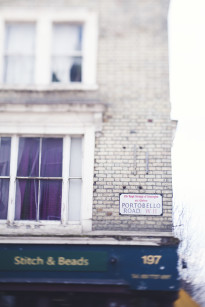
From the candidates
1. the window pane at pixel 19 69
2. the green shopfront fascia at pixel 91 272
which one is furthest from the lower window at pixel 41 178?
the window pane at pixel 19 69

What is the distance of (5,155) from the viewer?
755 centimetres

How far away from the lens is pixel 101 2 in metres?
8.18

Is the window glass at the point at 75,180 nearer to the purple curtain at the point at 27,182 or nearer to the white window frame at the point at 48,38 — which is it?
the purple curtain at the point at 27,182

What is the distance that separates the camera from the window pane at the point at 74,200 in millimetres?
7246

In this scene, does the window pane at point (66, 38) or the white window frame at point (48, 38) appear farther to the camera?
the window pane at point (66, 38)

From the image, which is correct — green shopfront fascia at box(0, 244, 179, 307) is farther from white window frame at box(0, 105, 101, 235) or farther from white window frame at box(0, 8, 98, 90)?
white window frame at box(0, 8, 98, 90)

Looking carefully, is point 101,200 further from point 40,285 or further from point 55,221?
point 40,285

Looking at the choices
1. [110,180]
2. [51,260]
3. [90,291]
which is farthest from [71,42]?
[90,291]

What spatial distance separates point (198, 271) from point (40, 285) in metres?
20.3

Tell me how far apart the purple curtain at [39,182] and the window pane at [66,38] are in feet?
7.15

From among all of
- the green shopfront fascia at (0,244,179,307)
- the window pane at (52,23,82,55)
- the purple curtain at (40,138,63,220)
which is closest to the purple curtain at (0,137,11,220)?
the purple curtain at (40,138,63,220)

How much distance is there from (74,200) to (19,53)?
361cm

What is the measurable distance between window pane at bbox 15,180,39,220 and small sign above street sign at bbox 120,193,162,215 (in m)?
1.81

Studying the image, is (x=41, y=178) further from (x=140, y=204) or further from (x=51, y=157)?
Result: (x=140, y=204)
